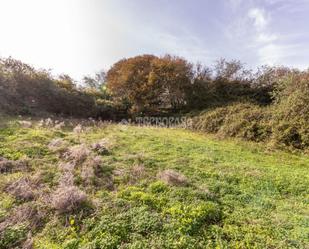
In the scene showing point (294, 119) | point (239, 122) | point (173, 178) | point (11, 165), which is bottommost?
point (11, 165)

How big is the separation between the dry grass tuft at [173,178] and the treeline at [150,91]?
7.96 meters

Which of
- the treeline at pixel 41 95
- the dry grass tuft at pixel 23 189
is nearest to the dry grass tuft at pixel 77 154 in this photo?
the dry grass tuft at pixel 23 189

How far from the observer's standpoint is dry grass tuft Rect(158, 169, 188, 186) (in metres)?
6.35

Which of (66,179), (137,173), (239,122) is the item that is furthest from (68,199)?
(239,122)

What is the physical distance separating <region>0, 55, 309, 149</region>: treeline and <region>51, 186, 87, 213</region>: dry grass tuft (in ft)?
32.7

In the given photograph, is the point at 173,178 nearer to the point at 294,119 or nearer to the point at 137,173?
the point at 137,173

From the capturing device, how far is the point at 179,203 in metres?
5.46

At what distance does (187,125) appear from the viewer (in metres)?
16.1

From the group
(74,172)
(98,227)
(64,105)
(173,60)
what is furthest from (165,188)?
(173,60)

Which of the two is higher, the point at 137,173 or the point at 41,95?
the point at 41,95

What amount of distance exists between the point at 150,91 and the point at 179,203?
14358 mm

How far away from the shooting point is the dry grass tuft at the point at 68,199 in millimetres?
5129

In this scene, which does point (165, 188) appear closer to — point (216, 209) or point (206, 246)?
point (216, 209)

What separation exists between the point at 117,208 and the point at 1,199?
7.97 feet
